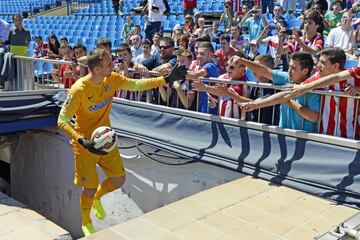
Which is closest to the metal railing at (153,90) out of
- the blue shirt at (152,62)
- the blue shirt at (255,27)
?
the blue shirt at (152,62)

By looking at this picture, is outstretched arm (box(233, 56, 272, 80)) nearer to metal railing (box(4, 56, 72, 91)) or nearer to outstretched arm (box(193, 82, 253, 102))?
outstretched arm (box(193, 82, 253, 102))

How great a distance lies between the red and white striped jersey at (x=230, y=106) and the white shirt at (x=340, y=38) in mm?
2985

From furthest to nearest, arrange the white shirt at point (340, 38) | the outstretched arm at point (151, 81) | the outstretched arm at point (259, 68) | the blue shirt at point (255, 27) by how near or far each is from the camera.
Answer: the blue shirt at point (255, 27)
the white shirt at point (340, 38)
the outstretched arm at point (151, 81)
the outstretched arm at point (259, 68)

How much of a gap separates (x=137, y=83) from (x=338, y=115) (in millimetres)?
2096

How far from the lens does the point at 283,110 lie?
4.57m

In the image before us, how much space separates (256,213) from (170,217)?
733 millimetres

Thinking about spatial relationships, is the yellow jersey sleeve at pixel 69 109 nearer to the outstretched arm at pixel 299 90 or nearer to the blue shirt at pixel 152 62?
the outstretched arm at pixel 299 90

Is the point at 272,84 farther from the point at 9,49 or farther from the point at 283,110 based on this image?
the point at 9,49

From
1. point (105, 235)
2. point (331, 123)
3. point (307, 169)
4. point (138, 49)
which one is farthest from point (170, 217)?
point (138, 49)

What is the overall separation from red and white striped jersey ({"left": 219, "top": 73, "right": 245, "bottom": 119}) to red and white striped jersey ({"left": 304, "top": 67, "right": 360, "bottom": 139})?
94 centimetres

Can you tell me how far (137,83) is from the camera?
4922 mm

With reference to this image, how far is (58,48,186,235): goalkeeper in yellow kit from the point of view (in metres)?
4.57

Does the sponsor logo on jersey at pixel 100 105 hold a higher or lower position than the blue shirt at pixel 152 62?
lower

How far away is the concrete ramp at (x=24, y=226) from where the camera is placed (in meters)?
5.34
